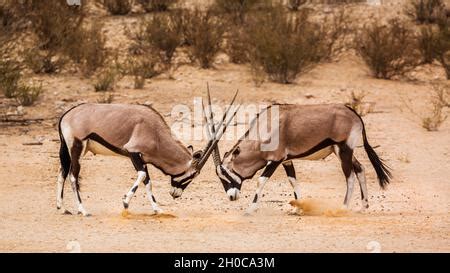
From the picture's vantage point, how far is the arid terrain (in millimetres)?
11398

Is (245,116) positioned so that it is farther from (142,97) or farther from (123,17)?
(123,17)

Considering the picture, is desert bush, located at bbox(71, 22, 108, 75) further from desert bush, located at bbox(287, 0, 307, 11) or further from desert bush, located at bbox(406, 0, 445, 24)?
desert bush, located at bbox(406, 0, 445, 24)

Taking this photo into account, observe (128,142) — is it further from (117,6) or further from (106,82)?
(117,6)

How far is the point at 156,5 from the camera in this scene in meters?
25.4

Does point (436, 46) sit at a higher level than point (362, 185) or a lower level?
lower

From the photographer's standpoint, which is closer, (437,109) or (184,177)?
(184,177)

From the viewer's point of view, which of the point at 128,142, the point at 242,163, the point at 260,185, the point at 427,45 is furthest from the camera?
the point at 427,45

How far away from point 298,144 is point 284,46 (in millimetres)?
8636

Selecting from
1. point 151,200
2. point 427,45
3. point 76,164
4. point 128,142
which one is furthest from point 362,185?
point 427,45

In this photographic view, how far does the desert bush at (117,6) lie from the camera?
25203 mm

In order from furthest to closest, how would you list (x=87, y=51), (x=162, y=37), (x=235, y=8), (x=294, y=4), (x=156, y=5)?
(x=294, y=4) → (x=156, y=5) → (x=235, y=8) → (x=162, y=37) → (x=87, y=51)

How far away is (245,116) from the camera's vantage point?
755 inches

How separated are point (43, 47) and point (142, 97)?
3.20 metres
